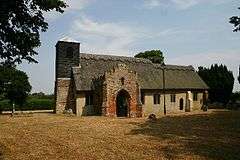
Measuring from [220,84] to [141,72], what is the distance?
62.7ft

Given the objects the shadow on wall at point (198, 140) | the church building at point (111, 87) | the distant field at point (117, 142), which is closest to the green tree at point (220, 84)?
the church building at point (111, 87)

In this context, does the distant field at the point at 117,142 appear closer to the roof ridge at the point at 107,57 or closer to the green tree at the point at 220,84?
the roof ridge at the point at 107,57

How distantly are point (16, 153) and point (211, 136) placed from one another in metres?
12.6

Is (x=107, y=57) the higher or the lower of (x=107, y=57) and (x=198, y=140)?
the higher

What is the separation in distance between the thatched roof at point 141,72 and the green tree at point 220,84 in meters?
6.98

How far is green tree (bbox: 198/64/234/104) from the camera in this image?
6216 centimetres

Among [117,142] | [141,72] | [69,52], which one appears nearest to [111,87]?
[69,52]

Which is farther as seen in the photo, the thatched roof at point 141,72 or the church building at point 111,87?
the thatched roof at point 141,72

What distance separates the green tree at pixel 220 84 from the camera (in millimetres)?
62156

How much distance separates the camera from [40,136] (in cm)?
2222

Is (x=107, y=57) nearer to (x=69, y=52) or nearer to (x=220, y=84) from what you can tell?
(x=69, y=52)

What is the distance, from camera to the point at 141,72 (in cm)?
4984

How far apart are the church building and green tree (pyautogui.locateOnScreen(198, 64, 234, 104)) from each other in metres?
11.8

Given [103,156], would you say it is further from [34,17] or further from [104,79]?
[104,79]
